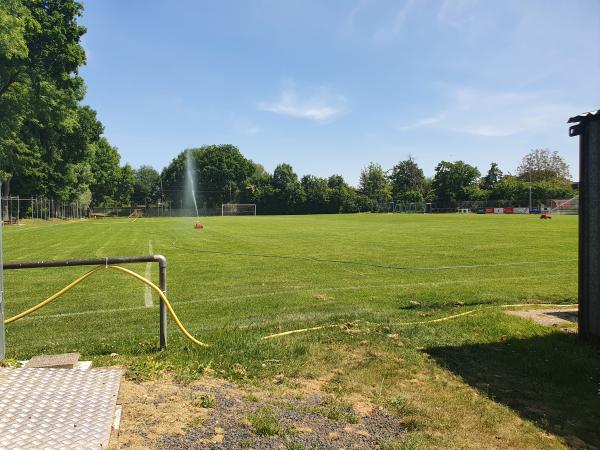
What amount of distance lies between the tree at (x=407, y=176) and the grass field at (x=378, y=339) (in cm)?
13064

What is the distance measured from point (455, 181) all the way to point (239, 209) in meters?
54.3

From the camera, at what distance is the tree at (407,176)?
463 feet

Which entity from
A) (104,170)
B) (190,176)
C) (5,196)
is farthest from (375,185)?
(5,196)

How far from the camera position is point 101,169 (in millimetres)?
84188

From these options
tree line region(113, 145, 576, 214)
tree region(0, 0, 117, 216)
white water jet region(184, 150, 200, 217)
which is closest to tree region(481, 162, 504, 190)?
tree line region(113, 145, 576, 214)

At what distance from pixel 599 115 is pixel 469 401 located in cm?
399

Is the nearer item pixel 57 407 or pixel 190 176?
pixel 57 407

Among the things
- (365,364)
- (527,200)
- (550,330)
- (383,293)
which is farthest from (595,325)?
(527,200)

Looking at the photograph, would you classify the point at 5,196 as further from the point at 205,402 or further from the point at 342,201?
the point at 342,201

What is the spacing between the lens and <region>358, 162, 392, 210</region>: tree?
127m

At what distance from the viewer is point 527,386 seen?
4680mm

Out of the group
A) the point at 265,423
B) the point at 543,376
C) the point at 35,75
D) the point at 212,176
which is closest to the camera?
the point at 265,423

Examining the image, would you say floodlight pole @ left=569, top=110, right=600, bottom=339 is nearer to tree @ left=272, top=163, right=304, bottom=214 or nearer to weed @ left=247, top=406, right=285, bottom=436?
weed @ left=247, top=406, right=285, bottom=436

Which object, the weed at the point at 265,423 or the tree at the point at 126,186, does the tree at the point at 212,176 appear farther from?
the weed at the point at 265,423
